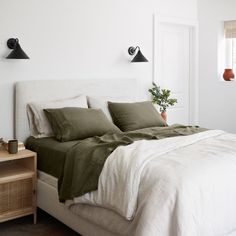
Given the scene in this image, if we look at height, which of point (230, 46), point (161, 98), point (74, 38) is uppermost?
point (230, 46)

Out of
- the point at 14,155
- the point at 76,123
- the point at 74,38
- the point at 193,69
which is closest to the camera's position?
the point at 14,155

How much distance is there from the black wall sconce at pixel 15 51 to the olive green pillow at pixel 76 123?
549mm

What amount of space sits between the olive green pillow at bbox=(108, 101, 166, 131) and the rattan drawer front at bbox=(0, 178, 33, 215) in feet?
3.76

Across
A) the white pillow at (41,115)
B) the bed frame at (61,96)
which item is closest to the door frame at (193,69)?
the bed frame at (61,96)

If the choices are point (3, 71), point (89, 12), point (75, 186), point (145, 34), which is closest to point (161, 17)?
point (145, 34)

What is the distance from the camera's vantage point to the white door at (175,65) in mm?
4980

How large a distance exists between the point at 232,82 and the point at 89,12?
244 cm

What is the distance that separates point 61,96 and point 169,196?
78.6 inches

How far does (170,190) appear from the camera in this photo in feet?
6.48

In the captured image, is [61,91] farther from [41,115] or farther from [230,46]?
[230,46]

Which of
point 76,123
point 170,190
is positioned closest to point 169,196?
point 170,190

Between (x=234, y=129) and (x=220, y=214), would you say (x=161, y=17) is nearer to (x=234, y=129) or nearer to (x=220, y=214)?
(x=234, y=129)

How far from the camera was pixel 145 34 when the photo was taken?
15.3 ft

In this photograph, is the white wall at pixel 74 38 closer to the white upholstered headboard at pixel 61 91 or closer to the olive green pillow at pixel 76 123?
the white upholstered headboard at pixel 61 91
